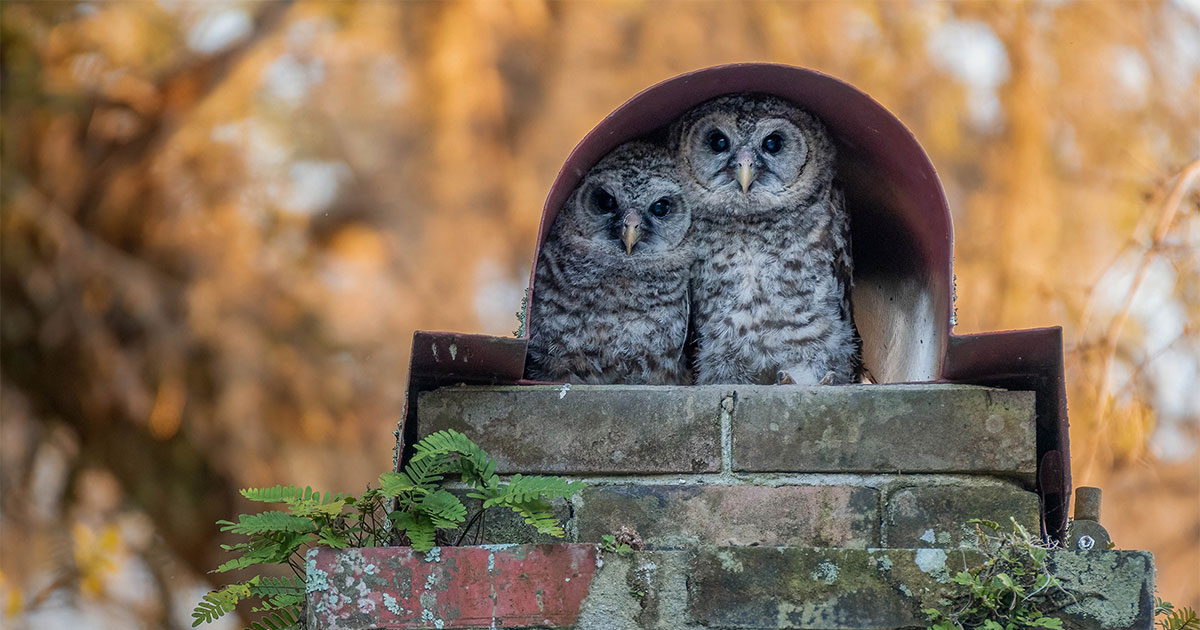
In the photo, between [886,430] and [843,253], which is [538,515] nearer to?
[886,430]

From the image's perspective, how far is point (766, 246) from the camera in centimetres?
264

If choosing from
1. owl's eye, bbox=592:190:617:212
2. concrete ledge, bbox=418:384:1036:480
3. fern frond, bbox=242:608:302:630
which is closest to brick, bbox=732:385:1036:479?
concrete ledge, bbox=418:384:1036:480

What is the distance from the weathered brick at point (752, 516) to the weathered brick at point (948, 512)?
0.10 feet

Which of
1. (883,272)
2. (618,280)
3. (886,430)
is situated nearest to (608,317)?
(618,280)

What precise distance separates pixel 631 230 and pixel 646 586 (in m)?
1.35

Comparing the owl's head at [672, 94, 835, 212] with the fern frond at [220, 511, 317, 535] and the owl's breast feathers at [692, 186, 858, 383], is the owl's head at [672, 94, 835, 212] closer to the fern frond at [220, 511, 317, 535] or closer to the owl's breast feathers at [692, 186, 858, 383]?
the owl's breast feathers at [692, 186, 858, 383]

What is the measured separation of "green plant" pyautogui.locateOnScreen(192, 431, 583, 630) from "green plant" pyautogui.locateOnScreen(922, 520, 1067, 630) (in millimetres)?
493

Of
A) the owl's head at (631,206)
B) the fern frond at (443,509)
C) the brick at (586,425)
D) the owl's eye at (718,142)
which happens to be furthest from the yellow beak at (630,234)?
the fern frond at (443,509)

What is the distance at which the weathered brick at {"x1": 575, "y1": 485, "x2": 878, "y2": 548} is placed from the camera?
1.69 meters

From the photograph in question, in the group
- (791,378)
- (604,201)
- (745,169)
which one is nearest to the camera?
(791,378)

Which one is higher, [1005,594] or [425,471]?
[425,471]

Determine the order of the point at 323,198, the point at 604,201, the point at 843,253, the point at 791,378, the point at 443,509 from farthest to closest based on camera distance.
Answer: the point at 323,198, the point at 604,201, the point at 843,253, the point at 791,378, the point at 443,509

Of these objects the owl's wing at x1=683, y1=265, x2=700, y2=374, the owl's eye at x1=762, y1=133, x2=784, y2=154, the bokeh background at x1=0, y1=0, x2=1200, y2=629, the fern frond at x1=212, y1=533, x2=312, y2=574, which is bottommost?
the fern frond at x1=212, y1=533, x2=312, y2=574

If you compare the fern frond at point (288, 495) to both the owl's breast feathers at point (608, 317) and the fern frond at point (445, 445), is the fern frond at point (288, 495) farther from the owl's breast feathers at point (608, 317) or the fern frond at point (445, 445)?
the owl's breast feathers at point (608, 317)
